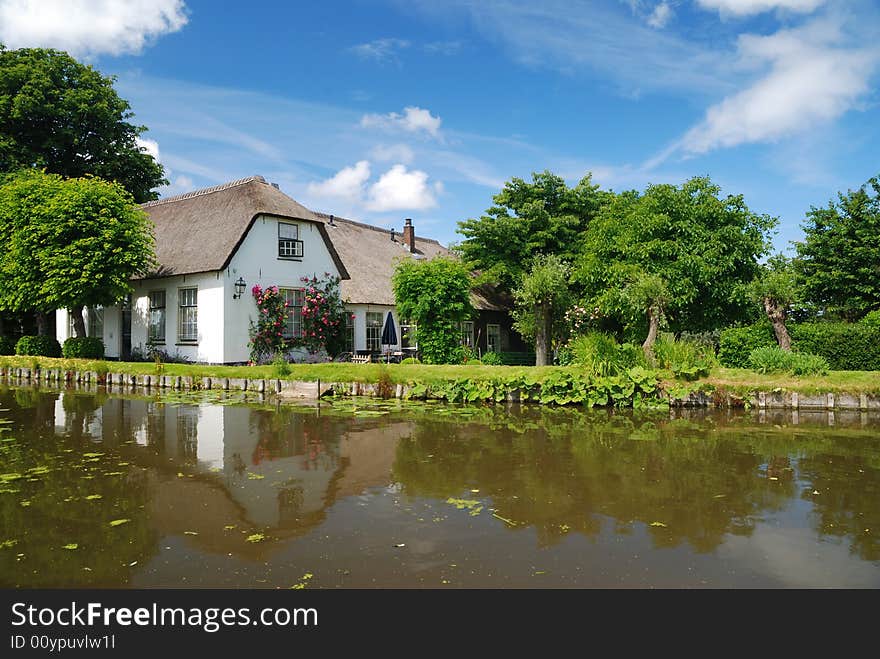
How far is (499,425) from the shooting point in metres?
10.8

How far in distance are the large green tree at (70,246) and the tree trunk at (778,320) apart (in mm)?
19176

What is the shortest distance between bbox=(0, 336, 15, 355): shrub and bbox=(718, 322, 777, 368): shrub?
1070 inches

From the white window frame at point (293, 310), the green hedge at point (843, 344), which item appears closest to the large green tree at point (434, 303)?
the white window frame at point (293, 310)

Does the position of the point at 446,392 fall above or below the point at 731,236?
below

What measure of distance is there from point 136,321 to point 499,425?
18.0m

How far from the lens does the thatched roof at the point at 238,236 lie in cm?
2111

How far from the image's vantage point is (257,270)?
21.3 m

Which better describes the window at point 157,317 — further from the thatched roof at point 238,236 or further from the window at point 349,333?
the window at point 349,333

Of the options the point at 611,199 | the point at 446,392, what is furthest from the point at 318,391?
the point at 611,199

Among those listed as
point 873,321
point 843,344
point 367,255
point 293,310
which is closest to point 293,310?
point 293,310

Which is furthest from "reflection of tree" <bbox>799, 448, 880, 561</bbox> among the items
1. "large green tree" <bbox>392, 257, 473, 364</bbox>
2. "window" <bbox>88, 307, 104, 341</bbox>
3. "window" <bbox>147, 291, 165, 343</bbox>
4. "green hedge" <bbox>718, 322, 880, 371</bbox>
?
"window" <bbox>88, 307, 104, 341</bbox>

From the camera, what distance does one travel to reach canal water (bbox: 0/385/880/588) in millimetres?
4199

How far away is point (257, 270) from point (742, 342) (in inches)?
Result: 601
